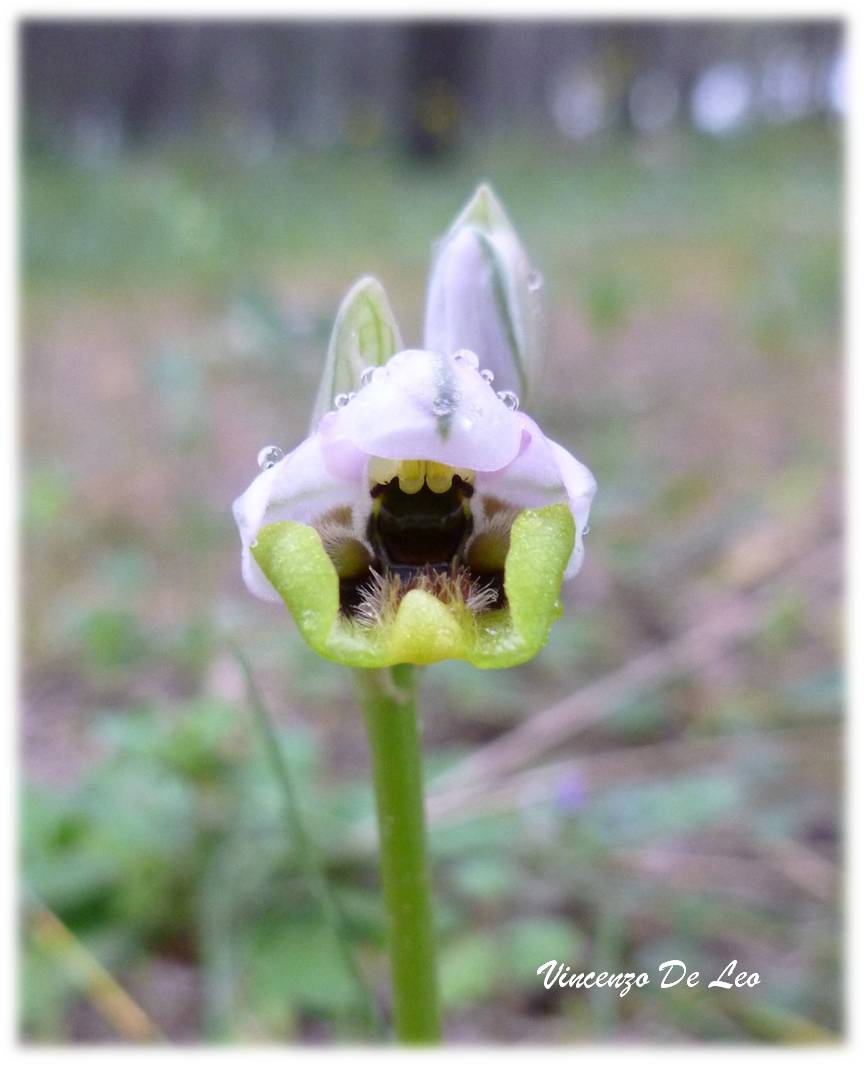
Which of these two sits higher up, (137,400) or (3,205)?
(137,400)

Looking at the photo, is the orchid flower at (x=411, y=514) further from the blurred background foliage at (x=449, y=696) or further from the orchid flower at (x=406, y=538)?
the blurred background foliage at (x=449, y=696)

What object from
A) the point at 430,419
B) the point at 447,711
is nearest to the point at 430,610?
the point at 430,419

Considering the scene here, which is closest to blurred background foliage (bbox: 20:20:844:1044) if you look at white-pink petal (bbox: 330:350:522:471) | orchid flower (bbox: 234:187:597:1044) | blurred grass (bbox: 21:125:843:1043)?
blurred grass (bbox: 21:125:843:1043)

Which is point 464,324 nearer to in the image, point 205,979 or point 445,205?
point 205,979

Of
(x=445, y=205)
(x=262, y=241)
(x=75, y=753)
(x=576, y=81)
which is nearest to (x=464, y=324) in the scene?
(x=75, y=753)

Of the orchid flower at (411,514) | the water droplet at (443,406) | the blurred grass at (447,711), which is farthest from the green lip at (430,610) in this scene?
the blurred grass at (447,711)
